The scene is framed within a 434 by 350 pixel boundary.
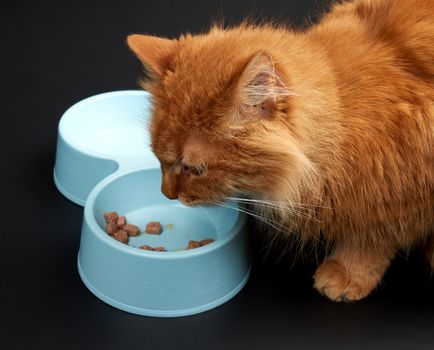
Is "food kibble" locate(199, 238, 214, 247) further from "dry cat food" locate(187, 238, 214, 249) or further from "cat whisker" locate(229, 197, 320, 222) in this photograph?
"cat whisker" locate(229, 197, 320, 222)

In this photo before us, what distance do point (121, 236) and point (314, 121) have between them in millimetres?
803

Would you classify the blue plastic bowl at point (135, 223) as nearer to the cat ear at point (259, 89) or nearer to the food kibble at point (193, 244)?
the food kibble at point (193, 244)

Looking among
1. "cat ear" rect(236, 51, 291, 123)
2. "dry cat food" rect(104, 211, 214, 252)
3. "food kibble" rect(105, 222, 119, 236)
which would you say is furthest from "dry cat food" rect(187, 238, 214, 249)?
"cat ear" rect(236, 51, 291, 123)

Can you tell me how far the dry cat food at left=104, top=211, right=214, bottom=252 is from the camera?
2490mm

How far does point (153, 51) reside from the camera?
6.99 feet

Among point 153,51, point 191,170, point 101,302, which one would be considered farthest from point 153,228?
point 153,51

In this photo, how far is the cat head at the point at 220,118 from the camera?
1888mm

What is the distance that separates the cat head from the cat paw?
418mm

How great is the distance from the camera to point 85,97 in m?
3.27

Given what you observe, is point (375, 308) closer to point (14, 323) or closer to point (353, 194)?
point (353, 194)

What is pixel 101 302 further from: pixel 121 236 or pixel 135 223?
pixel 135 223

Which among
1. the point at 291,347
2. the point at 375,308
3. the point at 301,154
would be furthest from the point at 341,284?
the point at 301,154

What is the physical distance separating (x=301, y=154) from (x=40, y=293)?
898 mm

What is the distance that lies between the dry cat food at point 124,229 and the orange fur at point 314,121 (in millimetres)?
351
